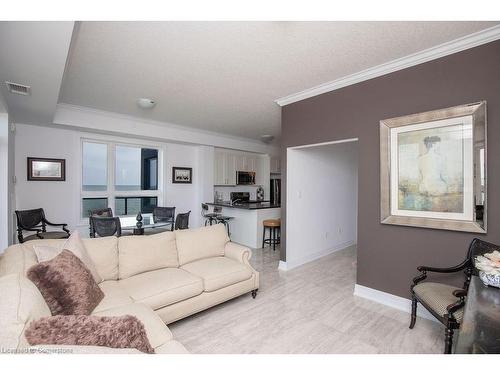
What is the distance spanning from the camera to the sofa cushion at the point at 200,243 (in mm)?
2783

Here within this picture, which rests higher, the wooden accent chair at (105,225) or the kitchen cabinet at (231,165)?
the kitchen cabinet at (231,165)

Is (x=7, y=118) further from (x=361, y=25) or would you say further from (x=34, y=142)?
(x=361, y=25)

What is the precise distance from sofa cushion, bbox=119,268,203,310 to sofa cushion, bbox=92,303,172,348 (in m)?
0.24

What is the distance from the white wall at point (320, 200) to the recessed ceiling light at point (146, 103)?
2.34 m

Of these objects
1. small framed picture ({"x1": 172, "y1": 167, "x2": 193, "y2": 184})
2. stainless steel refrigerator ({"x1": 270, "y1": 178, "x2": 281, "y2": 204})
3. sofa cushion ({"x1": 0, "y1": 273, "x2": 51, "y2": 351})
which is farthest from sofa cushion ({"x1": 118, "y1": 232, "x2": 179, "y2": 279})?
stainless steel refrigerator ({"x1": 270, "y1": 178, "x2": 281, "y2": 204})

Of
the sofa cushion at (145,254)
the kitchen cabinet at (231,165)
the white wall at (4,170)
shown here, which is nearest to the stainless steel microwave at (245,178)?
the kitchen cabinet at (231,165)

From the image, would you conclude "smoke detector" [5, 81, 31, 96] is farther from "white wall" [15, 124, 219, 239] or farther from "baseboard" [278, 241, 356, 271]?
"baseboard" [278, 241, 356, 271]

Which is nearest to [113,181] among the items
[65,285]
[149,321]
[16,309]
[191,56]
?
[191,56]

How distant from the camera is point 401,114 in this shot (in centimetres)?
257

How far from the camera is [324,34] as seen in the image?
2086 mm

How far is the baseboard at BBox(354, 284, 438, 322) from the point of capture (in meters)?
2.44

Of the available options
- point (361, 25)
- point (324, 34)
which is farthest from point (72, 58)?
point (361, 25)

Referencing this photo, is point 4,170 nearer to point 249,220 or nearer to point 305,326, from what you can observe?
point 249,220

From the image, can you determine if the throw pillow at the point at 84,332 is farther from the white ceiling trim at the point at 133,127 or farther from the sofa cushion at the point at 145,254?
the white ceiling trim at the point at 133,127
